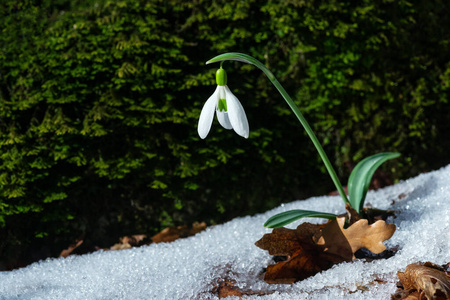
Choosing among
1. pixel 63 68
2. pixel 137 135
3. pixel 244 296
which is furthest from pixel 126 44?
pixel 244 296

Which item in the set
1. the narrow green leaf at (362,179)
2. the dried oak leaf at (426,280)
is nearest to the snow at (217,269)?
the dried oak leaf at (426,280)

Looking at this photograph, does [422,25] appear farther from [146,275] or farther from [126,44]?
[146,275]

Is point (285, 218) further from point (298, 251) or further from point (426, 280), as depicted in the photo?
point (426, 280)

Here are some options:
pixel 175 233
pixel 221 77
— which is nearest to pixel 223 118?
pixel 221 77

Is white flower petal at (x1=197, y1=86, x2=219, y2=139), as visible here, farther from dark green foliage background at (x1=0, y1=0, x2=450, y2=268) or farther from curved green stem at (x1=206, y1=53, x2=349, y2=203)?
dark green foliage background at (x1=0, y1=0, x2=450, y2=268)

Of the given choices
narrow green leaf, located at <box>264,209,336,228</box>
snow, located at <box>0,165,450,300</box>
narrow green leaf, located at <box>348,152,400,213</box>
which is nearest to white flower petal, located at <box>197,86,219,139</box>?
narrow green leaf, located at <box>264,209,336,228</box>

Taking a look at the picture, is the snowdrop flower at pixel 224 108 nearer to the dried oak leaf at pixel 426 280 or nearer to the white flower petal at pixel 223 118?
the white flower petal at pixel 223 118

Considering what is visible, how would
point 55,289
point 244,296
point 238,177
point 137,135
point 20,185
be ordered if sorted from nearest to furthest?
1. point 244,296
2. point 55,289
3. point 20,185
4. point 137,135
5. point 238,177
